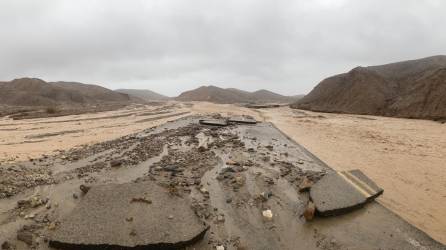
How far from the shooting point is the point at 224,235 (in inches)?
172

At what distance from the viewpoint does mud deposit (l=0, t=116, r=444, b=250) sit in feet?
13.8

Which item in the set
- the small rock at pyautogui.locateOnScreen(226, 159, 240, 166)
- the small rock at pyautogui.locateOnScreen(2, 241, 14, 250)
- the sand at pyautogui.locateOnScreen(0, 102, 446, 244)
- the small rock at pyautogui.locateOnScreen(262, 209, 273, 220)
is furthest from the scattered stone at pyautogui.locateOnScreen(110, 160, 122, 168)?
the small rock at pyautogui.locateOnScreen(262, 209, 273, 220)

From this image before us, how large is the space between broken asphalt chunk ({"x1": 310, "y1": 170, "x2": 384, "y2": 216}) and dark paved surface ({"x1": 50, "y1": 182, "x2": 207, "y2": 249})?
6.31 feet

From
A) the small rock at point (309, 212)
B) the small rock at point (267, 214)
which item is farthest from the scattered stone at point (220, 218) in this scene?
the small rock at point (309, 212)

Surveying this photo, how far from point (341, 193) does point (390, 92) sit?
1008 inches

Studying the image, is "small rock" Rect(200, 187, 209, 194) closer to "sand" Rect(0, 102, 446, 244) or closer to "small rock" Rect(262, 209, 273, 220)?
"small rock" Rect(262, 209, 273, 220)

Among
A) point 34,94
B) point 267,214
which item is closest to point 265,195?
point 267,214

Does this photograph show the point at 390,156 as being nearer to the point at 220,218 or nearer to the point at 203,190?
the point at 203,190

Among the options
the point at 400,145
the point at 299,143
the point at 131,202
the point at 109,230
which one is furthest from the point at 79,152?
the point at 400,145

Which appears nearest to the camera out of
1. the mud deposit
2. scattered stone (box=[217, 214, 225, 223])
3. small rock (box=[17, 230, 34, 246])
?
small rock (box=[17, 230, 34, 246])

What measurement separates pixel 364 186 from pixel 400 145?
18.9ft

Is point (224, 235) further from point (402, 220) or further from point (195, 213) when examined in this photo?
point (402, 220)

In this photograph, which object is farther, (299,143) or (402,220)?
(299,143)

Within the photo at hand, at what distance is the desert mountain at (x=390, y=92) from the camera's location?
21.8 meters
